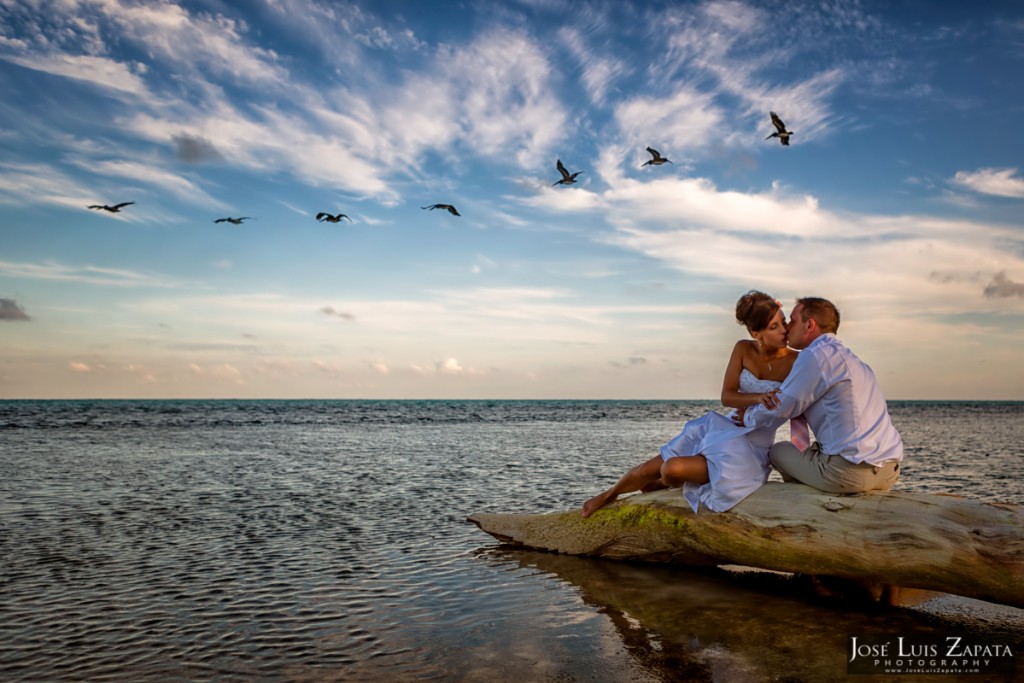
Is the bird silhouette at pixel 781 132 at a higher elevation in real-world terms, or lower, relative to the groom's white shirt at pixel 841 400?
higher

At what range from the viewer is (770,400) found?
6.45m

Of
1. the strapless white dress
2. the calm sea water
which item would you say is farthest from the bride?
the calm sea water

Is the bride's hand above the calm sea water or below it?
above

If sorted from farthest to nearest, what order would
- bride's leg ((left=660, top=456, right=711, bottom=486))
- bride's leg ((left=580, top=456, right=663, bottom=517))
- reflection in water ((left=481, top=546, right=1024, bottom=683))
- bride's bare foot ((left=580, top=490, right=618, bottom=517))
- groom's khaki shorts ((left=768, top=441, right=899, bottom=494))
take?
bride's bare foot ((left=580, top=490, right=618, bottom=517))
bride's leg ((left=580, top=456, right=663, bottom=517))
bride's leg ((left=660, top=456, right=711, bottom=486))
groom's khaki shorts ((left=768, top=441, right=899, bottom=494))
reflection in water ((left=481, top=546, right=1024, bottom=683))

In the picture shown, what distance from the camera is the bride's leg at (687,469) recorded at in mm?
7145

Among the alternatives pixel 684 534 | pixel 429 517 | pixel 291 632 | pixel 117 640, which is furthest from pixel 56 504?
pixel 684 534

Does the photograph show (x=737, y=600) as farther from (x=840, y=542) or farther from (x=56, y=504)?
(x=56, y=504)

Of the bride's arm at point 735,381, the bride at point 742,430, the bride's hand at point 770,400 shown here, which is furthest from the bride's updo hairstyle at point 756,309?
the bride's hand at point 770,400

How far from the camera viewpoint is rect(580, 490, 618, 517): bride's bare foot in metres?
8.16

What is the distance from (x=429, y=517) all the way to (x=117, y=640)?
584 centimetres

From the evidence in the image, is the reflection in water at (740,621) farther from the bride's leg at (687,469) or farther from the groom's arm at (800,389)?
the groom's arm at (800,389)

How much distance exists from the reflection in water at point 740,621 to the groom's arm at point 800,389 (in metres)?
1.87

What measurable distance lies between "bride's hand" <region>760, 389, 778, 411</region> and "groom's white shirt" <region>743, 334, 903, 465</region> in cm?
5

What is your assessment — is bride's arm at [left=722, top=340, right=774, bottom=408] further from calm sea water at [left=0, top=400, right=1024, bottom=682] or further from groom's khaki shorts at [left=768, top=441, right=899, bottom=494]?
calm sea water at [left=0, top=400, right=1024, bottom=682]
